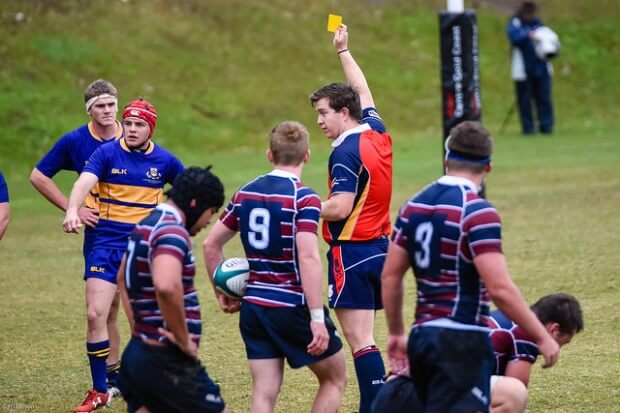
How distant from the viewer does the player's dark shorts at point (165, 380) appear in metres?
5.87

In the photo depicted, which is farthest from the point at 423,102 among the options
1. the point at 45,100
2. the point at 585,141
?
the point at 45,100

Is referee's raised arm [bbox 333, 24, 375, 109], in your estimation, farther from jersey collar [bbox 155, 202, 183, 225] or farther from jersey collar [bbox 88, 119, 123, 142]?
jersey collar [bbox 155, 202, 183, 225]

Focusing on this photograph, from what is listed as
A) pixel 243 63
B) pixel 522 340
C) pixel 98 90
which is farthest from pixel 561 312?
pixel 243 63

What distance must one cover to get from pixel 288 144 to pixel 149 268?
1.22m

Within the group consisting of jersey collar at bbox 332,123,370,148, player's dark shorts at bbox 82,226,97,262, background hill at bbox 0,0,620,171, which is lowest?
player's dark shorts at bbox 82,226,97,262

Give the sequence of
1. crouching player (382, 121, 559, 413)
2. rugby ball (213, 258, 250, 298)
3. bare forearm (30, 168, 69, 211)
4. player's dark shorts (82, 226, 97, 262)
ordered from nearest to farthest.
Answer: crouching player (382, 121, 559, 413), rugby ball (213, 258, 250, 298), player's dark shorts (82, 226, 97, 262), bare forearm (30, 168, 69, 211)

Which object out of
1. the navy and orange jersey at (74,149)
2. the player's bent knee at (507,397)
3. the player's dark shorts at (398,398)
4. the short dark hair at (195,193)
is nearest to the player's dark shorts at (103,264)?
the navy and orange jersey at (74,149)

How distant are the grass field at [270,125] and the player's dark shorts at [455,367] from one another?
7.45ft

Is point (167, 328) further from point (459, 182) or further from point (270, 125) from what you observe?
point (270, 125)

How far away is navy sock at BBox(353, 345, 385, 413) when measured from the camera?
736 centimetres

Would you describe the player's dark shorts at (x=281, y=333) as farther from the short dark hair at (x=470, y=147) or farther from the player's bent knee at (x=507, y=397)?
the short dark hair at (x=470, y=147)

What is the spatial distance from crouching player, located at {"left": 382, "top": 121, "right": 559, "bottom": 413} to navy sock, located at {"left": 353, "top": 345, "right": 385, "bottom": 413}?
159 cm

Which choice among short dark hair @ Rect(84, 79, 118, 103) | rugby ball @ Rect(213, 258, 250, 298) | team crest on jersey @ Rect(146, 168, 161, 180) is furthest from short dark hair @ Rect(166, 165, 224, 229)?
short dark hair @ Rect(84, 79, 118, 103)

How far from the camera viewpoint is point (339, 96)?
24.5 feet
